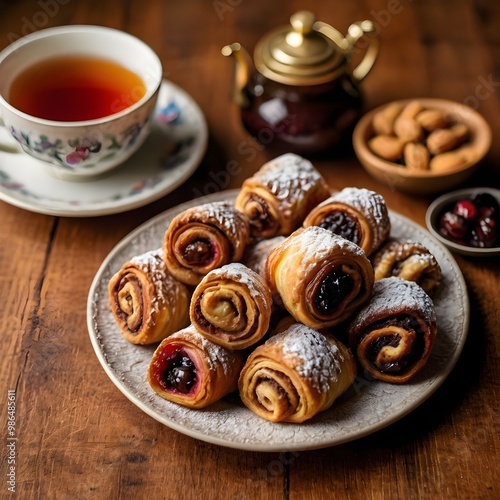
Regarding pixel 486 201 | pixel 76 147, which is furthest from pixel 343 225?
pixel 76 147

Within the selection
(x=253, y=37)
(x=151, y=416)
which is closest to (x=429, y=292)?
(x=151, y=416)

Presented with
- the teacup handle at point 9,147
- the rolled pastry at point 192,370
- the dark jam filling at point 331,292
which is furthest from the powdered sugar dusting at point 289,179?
the teacup handle at point 9,147

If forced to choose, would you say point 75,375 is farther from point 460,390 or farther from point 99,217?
point 460,390

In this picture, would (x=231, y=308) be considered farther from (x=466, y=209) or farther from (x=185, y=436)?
(x=466, y=209)

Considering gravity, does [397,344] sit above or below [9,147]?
above

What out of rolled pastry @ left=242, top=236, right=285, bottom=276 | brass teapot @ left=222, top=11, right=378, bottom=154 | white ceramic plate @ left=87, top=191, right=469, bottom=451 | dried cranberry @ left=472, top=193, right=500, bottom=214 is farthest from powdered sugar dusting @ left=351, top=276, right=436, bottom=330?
brass teapot @ left=222, top=11, right=378, bottom=154

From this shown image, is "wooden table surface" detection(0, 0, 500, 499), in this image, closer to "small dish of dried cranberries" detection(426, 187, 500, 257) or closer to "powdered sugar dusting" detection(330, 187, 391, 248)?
"small dish of dried cranberries" detection(426, 187, 500, 257)
